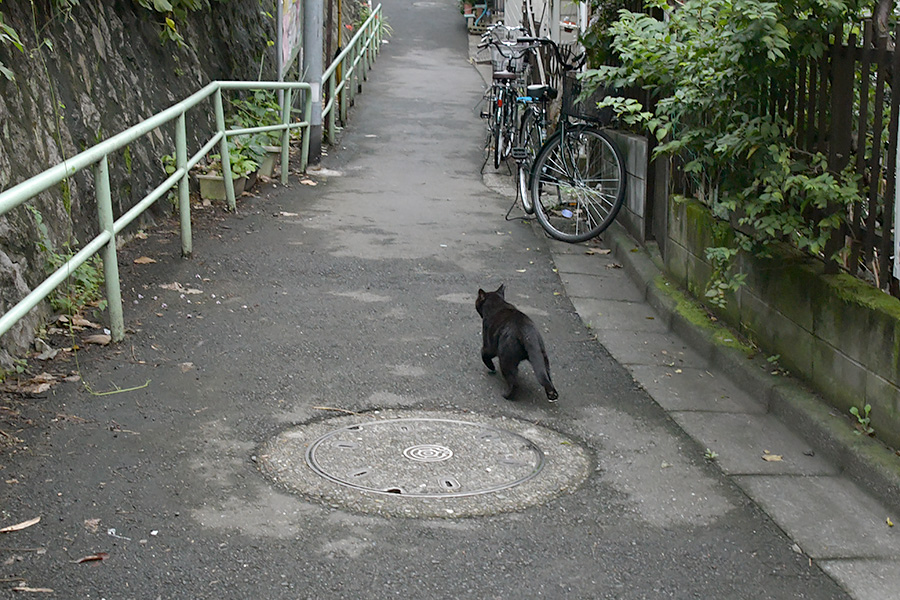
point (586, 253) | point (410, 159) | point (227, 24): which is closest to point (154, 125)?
point (586, 253)

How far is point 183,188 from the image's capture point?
7070 mm

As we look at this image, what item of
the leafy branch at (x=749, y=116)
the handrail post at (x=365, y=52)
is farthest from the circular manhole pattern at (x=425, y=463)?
the handrail post at (x=365, y=52)

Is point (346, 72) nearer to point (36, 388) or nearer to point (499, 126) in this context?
point (499, 126)

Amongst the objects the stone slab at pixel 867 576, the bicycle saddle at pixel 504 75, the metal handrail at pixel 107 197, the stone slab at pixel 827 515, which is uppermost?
the bicycle saddle at pixel 504 75

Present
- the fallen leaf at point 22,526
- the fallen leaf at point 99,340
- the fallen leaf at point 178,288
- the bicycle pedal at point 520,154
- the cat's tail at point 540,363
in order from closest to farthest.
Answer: the fallen leaf at point 22,526, the cat's tail at point 540,363, the fallen leaf at point 99,340, the fallen leaf at point 178,288, the bicycle pedal at point 520,154

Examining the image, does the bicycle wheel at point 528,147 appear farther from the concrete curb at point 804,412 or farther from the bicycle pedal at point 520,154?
the concrete curb at point 804,412

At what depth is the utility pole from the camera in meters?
11.1

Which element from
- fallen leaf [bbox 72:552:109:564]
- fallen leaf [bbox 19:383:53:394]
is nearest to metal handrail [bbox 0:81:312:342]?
fallen leaf [bbox 19:383:53:394]

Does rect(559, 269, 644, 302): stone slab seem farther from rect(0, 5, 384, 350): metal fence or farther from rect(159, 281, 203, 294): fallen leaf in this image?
rect(0, 5, 384, 350): metal fence

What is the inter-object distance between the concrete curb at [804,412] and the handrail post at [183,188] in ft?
11.2

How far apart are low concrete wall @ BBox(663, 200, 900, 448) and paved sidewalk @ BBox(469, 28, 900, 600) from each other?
0.40ft

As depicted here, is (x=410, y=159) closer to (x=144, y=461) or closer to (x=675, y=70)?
(x=675, y=70)

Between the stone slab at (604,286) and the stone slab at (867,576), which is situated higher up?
the stone slab at (604,286)

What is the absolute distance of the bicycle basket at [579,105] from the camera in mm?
8539
